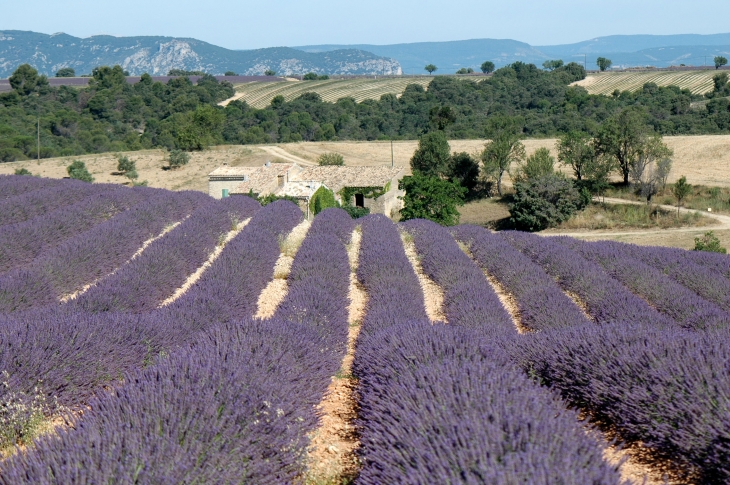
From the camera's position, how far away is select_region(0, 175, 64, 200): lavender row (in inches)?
640

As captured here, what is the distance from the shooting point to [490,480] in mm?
2852

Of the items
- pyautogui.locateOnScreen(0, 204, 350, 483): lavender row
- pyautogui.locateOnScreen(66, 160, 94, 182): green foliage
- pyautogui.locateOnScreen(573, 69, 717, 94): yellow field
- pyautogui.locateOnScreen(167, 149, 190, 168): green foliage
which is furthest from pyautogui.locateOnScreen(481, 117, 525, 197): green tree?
pyautogui.locateOnScreen(573, 69, 717, 94): yellow field

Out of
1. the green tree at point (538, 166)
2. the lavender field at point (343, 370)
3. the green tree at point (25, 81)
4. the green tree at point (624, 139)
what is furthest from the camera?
the green tree at point (25, 81)

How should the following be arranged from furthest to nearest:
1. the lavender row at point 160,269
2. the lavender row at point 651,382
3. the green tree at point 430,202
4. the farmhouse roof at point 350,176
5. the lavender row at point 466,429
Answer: the farmhouse roof at point 350,176 < the green tree at point 430,202 < the lavender row at point 160,269 < the lavender row at point 651,382 < the lavender row at point 466,429

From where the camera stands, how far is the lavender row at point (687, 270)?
33.9 ft

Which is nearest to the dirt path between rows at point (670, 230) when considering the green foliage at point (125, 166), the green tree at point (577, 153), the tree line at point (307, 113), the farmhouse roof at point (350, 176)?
the green tree at point (577, 153)

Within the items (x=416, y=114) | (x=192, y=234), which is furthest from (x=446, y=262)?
(x=416, y=114)

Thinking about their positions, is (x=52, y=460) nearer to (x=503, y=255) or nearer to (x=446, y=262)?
(x=446, y=262)

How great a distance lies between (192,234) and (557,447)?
949 cm

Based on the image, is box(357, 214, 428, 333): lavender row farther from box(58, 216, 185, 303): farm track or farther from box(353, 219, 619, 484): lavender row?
box(58, 216, 185, 303): farm track

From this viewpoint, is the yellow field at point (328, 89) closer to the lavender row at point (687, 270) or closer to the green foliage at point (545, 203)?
the green foliage at point (545, 203)

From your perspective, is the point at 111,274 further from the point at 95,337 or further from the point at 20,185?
the point at 20,185

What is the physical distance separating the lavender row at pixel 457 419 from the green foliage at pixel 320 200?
23.1 metres

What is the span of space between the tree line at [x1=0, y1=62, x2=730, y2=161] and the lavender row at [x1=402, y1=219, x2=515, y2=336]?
34.2m
